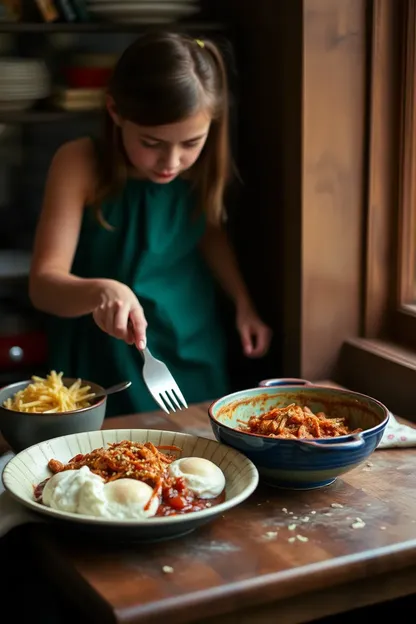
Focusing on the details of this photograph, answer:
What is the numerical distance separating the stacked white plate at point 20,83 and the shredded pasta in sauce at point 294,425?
1341 millimetres

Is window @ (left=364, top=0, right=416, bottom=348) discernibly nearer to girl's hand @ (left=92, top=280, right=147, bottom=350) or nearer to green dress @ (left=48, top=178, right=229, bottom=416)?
green dress @ (left=48, top=178, right=229, bottom=416)

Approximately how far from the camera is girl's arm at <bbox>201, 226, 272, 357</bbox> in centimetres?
219

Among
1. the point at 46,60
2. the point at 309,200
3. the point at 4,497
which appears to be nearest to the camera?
the point at 4,497

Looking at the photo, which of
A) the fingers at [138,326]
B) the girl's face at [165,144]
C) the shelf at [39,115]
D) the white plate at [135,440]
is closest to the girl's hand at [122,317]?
the fingers at [138,326]

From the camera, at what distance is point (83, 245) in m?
2.25

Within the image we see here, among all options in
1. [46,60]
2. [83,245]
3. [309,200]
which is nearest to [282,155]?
[309,200]

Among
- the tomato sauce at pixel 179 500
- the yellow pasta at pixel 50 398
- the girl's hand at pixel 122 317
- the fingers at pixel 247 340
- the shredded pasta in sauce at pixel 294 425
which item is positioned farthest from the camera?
the fingers at pixel 247 340

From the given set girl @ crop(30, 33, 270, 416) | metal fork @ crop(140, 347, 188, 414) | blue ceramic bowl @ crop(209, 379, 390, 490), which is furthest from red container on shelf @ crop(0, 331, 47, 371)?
blue ceramic bowl @ crop(209, 379, 390, 490)

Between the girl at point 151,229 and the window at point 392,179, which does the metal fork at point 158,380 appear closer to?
the girl at point 151,229

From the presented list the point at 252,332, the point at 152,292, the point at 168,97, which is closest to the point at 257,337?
the point at 252,332

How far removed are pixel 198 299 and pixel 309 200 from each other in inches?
15.3

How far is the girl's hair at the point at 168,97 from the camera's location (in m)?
1.87

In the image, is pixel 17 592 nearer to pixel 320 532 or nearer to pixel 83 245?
pixel 320 532

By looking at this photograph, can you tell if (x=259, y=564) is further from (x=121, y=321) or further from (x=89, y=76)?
(x=89, y=76)
